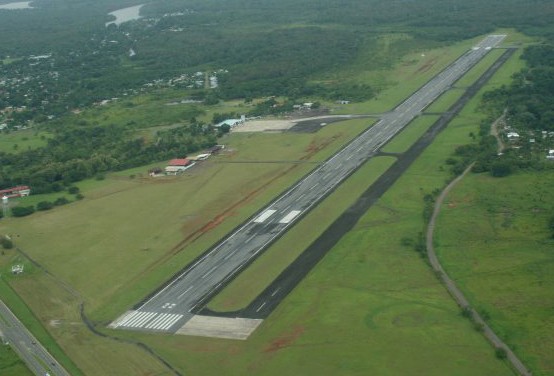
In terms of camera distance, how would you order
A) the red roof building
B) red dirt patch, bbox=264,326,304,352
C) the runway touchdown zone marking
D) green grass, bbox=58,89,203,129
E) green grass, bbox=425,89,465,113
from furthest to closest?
green grass, bbox=58,89,203,129 → green grass, bbox=425,89,465,113 → the red roof building → the runway touchdown zone marking → red dirt patch, bbox=264,326,304,352

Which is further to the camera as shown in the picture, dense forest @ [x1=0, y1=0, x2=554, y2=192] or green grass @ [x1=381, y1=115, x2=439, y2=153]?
dense forest @ [x1=0, y1=0, x2=554, y2=192]

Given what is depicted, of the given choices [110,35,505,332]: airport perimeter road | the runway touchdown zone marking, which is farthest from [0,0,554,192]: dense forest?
the runway touchdown zone marking

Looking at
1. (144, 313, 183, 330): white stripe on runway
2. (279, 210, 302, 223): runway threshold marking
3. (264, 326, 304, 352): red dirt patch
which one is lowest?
(279, 210, 302, 223): runway threshold marking

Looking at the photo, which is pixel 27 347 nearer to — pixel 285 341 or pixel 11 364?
pixel 11 364

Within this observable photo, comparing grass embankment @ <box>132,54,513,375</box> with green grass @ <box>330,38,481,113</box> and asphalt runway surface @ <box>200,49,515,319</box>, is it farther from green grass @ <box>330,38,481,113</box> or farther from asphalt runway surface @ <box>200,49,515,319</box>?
green grass @ <box>330,38,481,113</box>

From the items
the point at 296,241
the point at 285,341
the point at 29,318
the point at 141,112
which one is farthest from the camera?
the point at 141,112

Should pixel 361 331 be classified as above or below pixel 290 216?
above

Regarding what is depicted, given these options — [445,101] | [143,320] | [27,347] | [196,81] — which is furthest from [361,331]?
[196,81]

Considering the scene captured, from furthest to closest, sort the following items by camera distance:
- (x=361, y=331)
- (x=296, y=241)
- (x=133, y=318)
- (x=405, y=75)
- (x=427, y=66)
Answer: (x=427, y=66) → (x=405, y=75) → (x=296, y=241) → (x=133, y=318) → (x=361, y=331)
